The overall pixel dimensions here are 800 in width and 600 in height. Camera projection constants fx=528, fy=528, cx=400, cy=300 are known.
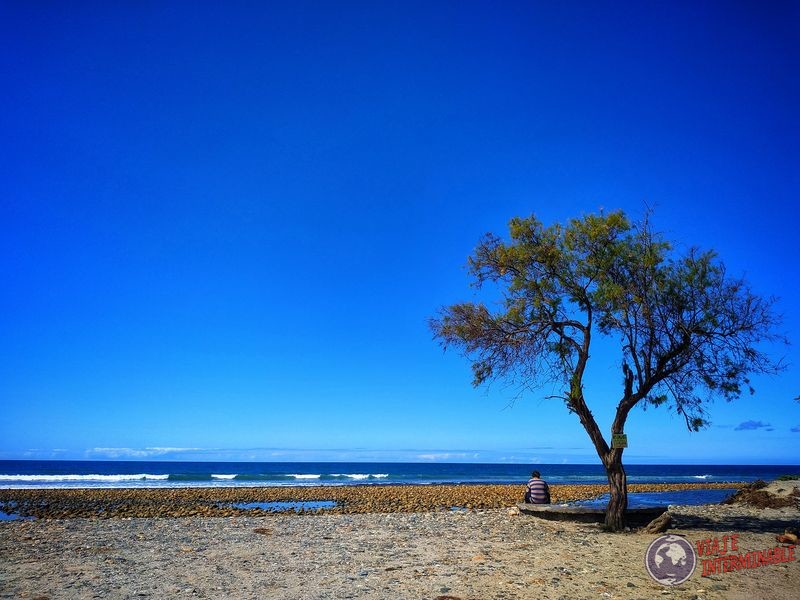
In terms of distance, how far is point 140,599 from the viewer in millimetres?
7777

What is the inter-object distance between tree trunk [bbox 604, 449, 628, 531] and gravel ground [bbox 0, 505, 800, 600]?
21.0 inches

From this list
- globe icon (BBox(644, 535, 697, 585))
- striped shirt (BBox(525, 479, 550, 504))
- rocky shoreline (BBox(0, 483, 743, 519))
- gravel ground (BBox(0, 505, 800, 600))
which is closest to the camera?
gravel ground (BBox(0, 505, 800, 600))

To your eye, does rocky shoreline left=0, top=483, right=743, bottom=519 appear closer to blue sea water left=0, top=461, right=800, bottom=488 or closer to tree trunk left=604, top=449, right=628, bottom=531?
tree trunk left=604, top=449, right=628, bottom=531

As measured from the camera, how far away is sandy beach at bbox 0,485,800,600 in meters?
8.03

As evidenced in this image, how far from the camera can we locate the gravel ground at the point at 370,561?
802 cm

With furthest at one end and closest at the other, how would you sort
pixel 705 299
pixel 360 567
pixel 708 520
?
pixel 708 520, pixel 705 299, pixel 360 567

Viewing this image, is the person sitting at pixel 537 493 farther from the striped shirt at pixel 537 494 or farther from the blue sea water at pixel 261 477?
the blue sea water at pixel 261 477

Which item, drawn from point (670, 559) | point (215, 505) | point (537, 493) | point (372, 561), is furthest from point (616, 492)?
point (215, 505)

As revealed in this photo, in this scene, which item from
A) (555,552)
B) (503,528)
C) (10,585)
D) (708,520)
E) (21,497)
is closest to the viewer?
(10,585)

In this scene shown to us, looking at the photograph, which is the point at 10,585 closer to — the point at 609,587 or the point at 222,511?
the point at 609,587

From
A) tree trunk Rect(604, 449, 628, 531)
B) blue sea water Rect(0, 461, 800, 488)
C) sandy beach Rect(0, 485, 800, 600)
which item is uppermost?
tree trunk Rect(604, 449, 628, 531)

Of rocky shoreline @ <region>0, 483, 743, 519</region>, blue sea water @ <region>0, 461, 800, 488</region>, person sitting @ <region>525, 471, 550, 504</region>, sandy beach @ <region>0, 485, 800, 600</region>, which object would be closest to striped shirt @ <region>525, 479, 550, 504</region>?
person sitting @ <region>525, 471, 550, 504</region>

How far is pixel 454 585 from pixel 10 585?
7.17 metres

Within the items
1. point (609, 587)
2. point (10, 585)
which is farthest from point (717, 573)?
point (10, 585)
